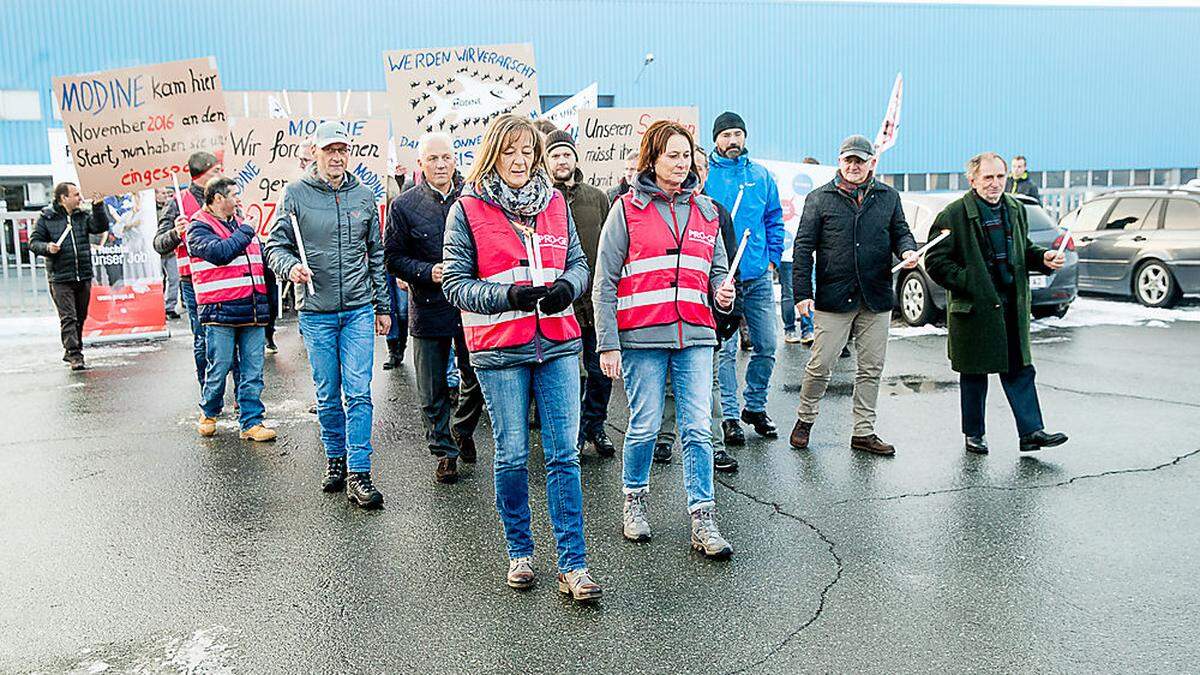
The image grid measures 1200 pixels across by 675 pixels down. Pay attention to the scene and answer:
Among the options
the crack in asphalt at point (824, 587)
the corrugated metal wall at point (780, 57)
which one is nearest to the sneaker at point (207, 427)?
the crack in asphalt at point (824, 587)

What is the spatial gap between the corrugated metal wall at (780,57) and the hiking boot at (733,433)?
3007cm

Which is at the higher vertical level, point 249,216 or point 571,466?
point 249,216

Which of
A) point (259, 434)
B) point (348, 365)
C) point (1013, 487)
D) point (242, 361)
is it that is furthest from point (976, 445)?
point (242, 361)

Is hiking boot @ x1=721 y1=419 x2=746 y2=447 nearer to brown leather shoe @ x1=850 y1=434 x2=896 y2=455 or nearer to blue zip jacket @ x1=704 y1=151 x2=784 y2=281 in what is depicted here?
brown leather shoe @ x1=850 y1=434 x2=896 y2=455

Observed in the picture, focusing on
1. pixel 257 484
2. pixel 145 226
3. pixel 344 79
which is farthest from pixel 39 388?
pixel 344 79

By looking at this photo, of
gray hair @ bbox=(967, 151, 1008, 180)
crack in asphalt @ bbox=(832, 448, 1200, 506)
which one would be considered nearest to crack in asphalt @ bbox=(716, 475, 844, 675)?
crack in asphalt @ bbox=(832, 448, 1200, 506)

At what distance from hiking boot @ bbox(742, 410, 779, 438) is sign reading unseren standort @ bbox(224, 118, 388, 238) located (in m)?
4.43

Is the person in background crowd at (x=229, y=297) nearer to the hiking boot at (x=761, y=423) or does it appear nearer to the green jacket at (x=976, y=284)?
the hiking boot at (x=761, y=423)

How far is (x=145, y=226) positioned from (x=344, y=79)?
23.0 m

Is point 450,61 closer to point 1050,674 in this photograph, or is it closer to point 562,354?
point 562,354

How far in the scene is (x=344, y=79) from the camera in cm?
3488

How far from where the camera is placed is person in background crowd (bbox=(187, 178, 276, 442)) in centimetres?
669

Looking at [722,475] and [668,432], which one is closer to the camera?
[722,475]

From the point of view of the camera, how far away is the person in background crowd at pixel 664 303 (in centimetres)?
464
